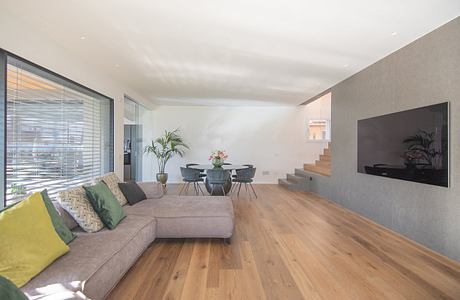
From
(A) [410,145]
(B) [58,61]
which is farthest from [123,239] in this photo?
(A) [410,145]

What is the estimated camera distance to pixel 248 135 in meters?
8.14

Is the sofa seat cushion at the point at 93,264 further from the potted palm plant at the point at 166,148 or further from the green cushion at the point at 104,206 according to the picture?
the potted palm plant at the point at 166,148

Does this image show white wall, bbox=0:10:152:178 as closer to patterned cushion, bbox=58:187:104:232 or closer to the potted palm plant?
patterned cushion, bbox=58:187:104:232

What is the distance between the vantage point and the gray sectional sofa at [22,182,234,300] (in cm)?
152

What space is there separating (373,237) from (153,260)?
2825 mm

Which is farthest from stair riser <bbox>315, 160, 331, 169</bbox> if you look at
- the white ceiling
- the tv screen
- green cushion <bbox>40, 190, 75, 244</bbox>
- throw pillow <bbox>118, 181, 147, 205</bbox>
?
green cushion <bbox>40, 190, 75, 244</bbox>

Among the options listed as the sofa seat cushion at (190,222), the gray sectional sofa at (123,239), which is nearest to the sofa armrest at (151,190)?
the gray sectional sofa at (123,239)

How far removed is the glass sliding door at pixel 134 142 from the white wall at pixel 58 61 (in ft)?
4.29

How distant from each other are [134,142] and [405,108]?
20.5 ft

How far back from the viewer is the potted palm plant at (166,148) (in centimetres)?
768

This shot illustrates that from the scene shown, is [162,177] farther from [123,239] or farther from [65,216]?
[123,239]

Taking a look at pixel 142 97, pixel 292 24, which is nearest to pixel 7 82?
pixel 292 24

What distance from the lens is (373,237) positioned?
3.35m

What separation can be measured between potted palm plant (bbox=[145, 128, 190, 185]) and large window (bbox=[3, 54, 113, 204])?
2.92 meters
